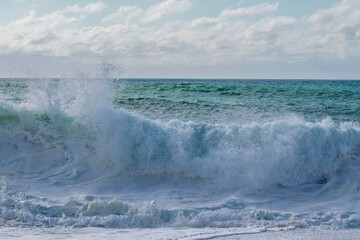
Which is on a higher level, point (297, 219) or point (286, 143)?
point (286, 143)

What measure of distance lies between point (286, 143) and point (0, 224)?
16.1ft

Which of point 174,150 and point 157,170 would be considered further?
point 174,150

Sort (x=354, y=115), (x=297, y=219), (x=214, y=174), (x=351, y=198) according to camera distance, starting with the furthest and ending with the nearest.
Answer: (x=354, y=115) → (x=214, y=174) → (x=351, y=198) → (x=297, y=219)

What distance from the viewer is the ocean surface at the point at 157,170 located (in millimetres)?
4949

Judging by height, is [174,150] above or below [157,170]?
above

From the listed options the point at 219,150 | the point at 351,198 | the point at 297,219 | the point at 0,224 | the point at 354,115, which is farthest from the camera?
the point at 354,115

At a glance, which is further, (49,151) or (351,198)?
(49,151)

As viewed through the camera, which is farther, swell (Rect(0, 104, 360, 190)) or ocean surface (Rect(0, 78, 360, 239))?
swell (Rect(0, 104, 360, 190))

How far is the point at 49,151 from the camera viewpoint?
289 inches

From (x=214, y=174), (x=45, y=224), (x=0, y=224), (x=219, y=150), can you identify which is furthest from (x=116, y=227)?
(x=219, y=150)

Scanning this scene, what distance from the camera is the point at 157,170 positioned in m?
6.75

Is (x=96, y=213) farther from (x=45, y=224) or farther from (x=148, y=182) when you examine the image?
(x=148, y=182)

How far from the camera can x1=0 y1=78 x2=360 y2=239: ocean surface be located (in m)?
4.95

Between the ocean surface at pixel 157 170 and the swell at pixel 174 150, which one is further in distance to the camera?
the swell at pixel 174 150
